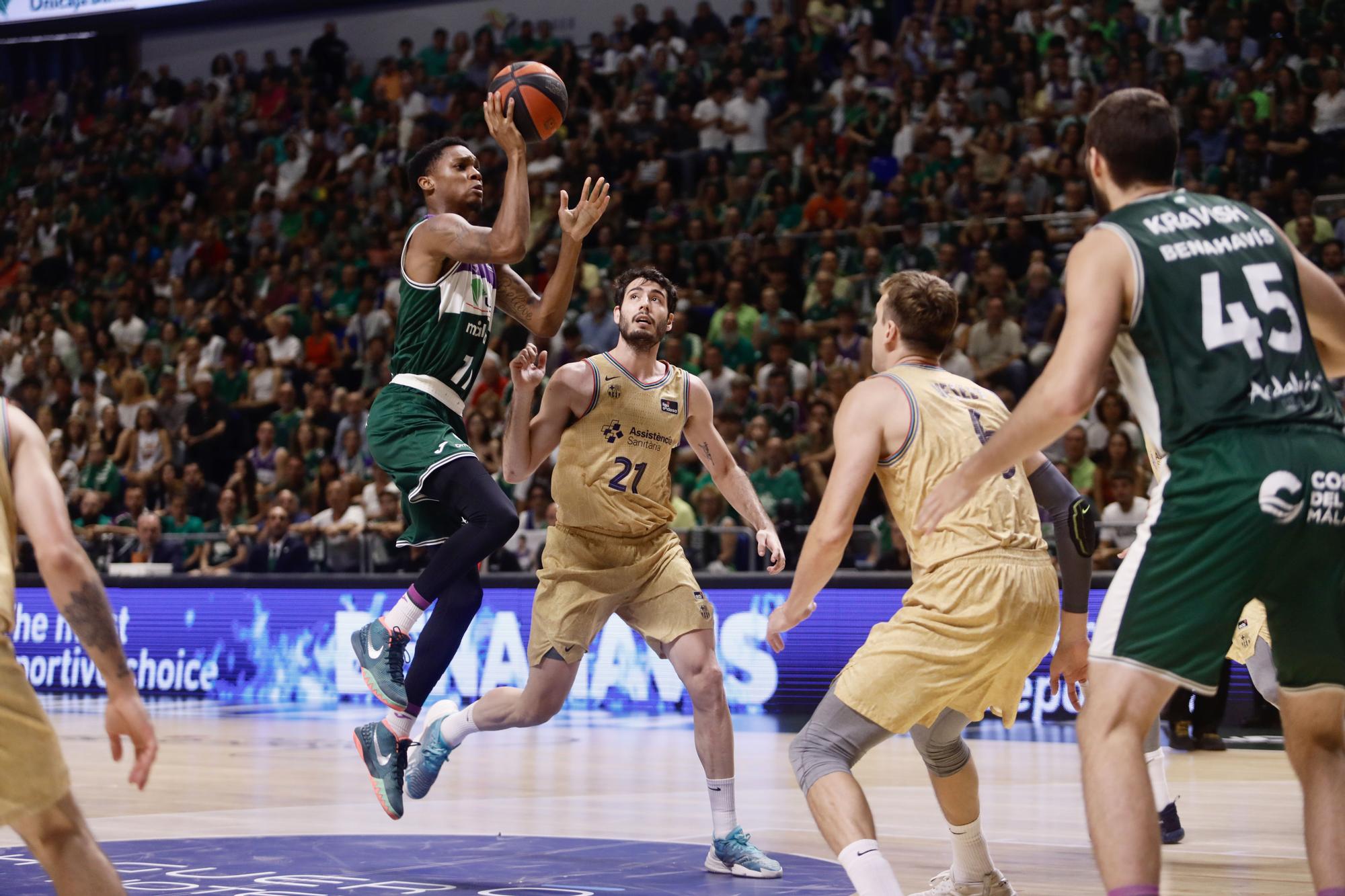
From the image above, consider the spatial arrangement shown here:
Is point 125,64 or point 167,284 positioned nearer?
point 167,284

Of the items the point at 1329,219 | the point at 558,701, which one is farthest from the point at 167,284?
the point at 558,701

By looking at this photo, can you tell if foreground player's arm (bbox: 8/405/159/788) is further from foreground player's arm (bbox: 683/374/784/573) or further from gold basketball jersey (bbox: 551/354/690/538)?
foreground player's arm (bbox: 683/374/784/573)

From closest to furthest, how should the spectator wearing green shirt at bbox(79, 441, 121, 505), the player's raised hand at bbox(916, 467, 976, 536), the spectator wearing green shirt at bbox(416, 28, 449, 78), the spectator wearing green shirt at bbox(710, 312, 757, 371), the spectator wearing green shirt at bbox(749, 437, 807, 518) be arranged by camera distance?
the player's raised hand at bbox(916, 467, 976, 536) < the spectator wearing green shirt at bbox(749, 437, 807, 518) < the spectator wearing green shirt at bbox(710, 312, 757, 371) < the spectator wearing green shirt at bbox(79, 441, 121, 505) < the spectator wearing green shirt at bbox(416, 28, 449, 78)

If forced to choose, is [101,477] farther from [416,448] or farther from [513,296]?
[416,448]

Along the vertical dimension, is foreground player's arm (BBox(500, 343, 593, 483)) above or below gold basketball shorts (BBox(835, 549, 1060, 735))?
above

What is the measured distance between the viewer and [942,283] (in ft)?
14.5

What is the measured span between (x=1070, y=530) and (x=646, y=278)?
228cm

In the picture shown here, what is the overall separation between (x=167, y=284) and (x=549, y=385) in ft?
44.5

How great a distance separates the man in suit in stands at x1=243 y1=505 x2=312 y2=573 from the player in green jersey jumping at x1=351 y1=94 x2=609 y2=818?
6682mm

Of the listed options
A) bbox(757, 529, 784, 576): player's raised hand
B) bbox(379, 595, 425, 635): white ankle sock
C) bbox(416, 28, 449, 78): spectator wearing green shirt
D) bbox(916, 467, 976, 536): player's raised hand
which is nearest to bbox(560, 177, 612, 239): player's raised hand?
bbox(757, 529, 784, 576): player's raised hand

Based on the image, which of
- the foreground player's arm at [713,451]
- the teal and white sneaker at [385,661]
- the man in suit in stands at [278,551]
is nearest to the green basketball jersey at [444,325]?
the foreground player's arm at [713,451]

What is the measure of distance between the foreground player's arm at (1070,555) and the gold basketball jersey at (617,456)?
6.26ft

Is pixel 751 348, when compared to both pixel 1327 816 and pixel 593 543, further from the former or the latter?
pixel 1327 816

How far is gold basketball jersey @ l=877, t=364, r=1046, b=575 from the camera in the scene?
13.9ft
